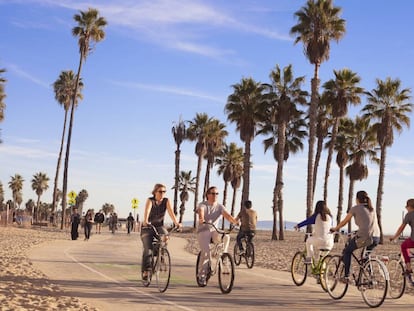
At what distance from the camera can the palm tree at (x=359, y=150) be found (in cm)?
5738

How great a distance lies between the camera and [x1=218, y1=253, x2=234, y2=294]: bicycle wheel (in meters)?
11.0

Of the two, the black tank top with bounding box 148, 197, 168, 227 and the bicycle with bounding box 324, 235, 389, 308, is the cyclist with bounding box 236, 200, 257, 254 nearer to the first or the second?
the black tank top with bounding box 148, 197, 168, 227

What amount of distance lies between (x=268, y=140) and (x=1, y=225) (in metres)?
23.8

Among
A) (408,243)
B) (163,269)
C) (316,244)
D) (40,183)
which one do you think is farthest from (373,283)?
(40,183)

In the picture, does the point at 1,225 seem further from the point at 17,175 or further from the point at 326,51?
the point at 17,175

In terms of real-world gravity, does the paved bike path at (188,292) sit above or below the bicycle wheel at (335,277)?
below

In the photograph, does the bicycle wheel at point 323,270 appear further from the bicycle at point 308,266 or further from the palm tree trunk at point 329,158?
the palm tree trunk at point 329,158

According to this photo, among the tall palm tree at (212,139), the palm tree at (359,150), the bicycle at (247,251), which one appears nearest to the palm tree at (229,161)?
the tall palm tree at (212,139)

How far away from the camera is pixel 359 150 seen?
58969 millimetres

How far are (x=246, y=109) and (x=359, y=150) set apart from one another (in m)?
13.4

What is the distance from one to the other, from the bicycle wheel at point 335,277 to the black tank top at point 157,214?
3.27m

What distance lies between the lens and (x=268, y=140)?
54.0 meters

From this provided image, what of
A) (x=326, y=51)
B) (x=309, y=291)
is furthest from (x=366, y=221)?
(x=326, y=51)

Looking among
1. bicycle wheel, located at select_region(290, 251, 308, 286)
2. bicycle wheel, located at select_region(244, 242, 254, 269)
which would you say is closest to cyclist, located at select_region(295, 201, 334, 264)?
bicycle wheel, located at select_region(290, 251, 308, 286)
